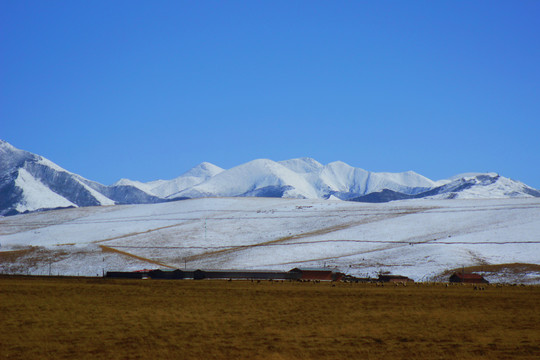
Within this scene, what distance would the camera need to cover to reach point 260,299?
55219 millimetres

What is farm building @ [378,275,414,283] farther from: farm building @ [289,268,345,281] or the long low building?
the long low building

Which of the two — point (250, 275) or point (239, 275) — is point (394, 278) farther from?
point (239, 275)

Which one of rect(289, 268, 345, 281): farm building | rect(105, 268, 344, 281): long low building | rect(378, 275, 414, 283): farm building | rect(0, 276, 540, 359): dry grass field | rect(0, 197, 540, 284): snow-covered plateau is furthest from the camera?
rect(0, 197, 540, 284): snow-covered plateau

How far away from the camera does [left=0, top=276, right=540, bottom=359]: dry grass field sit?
28281mm

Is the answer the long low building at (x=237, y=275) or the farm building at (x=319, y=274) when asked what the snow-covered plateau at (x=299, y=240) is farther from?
the long low building at (x=237, y=275)

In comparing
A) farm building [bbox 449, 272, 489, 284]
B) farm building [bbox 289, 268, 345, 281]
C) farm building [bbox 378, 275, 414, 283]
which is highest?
farm building [bbox 289, 268, 345, 281]

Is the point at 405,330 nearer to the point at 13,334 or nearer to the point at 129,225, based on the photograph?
the point at 13,334

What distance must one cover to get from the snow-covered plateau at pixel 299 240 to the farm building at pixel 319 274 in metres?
6.00

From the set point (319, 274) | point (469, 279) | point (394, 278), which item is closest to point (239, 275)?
point (319, 274)

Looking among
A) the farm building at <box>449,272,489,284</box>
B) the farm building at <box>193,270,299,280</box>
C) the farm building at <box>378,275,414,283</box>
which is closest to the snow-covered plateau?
the farm building at <box>449,272,489,284</box>

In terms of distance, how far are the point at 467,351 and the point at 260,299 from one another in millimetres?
28350

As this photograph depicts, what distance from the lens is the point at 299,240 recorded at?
453 feet

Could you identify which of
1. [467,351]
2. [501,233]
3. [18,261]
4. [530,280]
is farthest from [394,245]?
[467,351]

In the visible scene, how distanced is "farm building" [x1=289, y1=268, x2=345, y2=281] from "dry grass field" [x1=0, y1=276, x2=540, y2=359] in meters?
35.9
